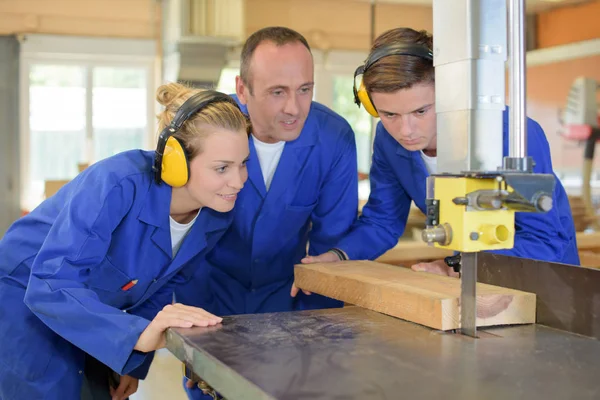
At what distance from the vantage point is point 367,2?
16.1 feet

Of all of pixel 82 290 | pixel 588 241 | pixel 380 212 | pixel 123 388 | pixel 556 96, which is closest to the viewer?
pixel 82 290

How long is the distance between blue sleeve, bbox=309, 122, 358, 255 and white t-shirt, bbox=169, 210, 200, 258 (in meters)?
0.53

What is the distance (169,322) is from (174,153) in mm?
425

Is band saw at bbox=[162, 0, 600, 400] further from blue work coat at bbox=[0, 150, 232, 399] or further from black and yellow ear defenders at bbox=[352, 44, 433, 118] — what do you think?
black and yellow ear defenders at bbox=[352, 44, 433, 118]

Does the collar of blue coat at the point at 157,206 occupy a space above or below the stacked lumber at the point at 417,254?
above

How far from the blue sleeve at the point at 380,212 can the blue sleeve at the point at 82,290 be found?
0.80 meters

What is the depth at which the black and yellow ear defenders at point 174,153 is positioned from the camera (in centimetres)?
151

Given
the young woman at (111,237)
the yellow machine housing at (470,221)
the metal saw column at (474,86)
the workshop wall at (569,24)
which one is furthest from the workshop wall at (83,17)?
the yellow machine housing at (470,221)

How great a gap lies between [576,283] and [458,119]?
379mm

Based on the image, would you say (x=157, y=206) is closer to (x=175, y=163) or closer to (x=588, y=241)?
(x=175, y=163)

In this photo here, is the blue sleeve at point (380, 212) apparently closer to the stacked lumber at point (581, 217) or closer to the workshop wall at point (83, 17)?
the stacked lumber at point (581, 217)

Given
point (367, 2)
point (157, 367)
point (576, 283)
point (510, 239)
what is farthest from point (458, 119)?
point (367, 2)

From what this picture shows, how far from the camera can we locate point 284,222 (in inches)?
81.4

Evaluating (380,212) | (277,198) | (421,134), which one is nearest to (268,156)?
(277,198)
